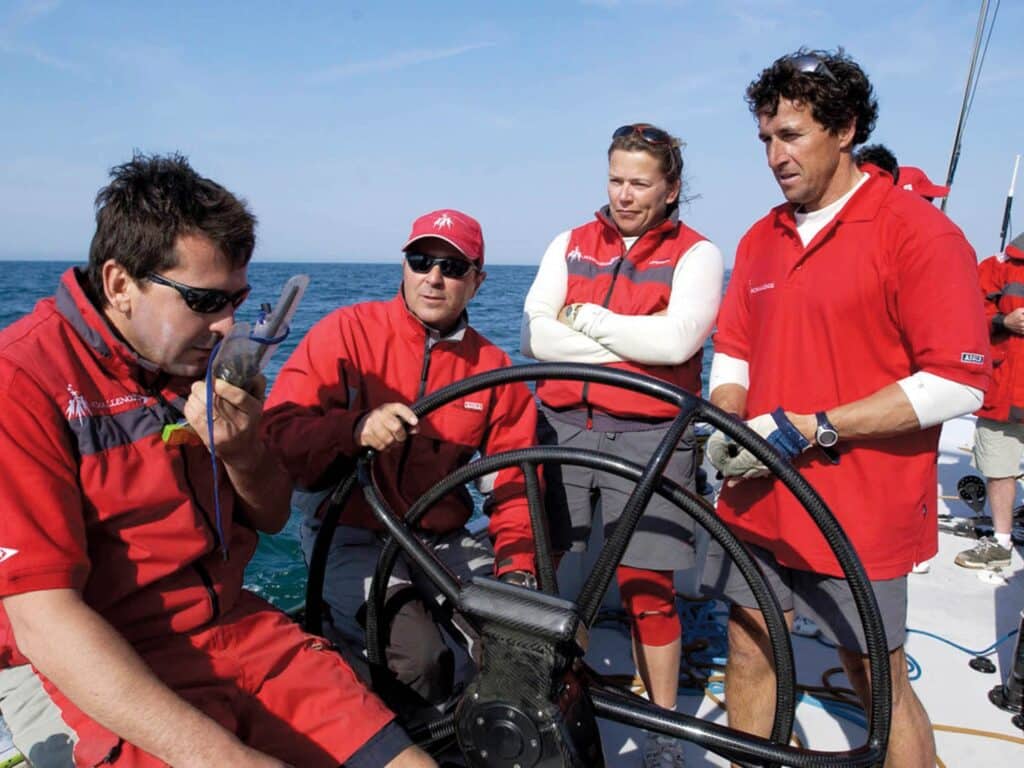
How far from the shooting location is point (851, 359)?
1.59 metres

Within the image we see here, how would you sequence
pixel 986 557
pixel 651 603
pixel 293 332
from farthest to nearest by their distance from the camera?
pixel 293 332, pixel 986 557, pixel 651 603

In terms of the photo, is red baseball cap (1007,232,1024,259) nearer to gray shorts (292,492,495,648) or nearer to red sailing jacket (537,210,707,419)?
red sailing jacket (537,210,707,419)

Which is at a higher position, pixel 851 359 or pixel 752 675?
pixel 851 359

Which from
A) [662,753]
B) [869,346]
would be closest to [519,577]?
[662,753]

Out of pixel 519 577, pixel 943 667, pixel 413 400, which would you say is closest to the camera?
pixel 519 577

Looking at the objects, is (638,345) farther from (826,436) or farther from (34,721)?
(34,721)

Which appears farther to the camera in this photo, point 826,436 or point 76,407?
point 826,436

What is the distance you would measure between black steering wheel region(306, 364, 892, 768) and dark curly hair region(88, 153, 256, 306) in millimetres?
480

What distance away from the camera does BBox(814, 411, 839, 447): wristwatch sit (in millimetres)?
1507

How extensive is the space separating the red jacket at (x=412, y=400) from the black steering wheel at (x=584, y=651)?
1.86 feet

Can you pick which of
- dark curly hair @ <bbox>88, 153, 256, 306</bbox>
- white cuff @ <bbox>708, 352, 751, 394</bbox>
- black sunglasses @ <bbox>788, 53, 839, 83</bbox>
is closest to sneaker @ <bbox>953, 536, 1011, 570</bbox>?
white cuff @ <bbox>708, 352, 751, 394</bbox>

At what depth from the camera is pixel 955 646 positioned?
2.71 meters

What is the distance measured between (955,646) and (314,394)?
2.30 metres

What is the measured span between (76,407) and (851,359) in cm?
139
